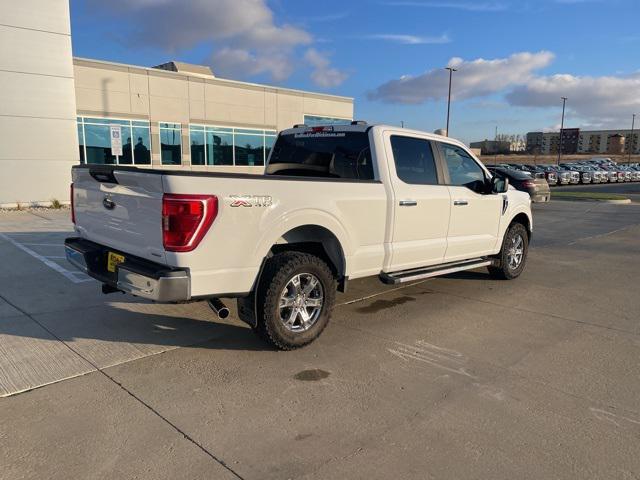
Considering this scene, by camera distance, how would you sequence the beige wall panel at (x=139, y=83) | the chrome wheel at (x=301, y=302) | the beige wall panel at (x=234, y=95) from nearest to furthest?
1. the chrome wheel at (x=301, y=302)
2. the beige wall panel at (x=139, y=83)
3. the beige wall panel at (x=234, y=95)

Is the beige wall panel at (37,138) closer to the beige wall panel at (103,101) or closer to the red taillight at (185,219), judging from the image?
the beige wall panel at (103,101)

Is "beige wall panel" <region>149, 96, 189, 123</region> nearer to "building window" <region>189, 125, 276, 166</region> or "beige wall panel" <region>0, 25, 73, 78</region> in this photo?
"building window" <region>189, 125, 276, 166</region>

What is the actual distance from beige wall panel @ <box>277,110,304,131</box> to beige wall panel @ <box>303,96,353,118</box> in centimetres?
72

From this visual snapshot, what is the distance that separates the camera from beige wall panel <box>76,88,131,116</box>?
20953mm

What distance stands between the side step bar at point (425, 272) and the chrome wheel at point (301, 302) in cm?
96

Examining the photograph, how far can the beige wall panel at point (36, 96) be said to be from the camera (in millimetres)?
15234

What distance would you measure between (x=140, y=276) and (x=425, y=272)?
3.12 meters

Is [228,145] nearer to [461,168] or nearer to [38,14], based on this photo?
[38,14]

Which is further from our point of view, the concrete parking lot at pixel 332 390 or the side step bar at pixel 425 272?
the side step bar at pixel 425 272

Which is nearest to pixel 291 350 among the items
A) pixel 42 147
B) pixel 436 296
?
pixel 436 296

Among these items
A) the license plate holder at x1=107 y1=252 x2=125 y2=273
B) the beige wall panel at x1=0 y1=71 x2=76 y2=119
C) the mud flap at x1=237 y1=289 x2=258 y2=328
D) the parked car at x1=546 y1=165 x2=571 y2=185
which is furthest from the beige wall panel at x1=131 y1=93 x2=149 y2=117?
the parked car at x1=546 y1=165 x2=571 y2=185

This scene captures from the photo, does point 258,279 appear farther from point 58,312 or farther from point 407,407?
point 58,312

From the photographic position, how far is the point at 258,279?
4203 millimetres

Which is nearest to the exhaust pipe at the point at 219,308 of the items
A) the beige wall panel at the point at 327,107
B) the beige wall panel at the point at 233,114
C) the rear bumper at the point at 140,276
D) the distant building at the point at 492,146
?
the rear bumper at the point at 140,276
